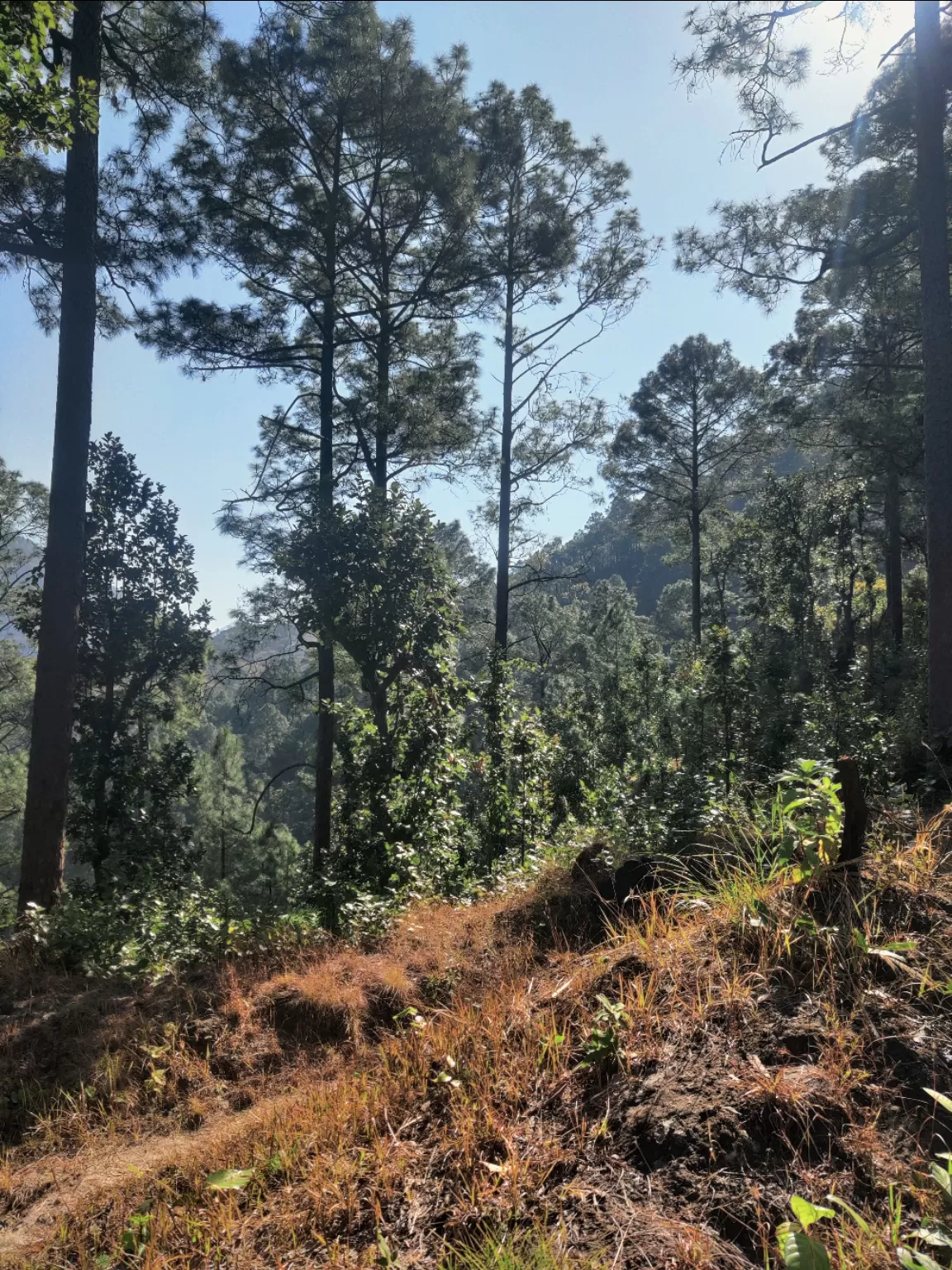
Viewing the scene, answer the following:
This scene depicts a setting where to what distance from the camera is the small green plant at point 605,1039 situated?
2.29 m

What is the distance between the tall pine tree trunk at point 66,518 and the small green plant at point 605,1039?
6.17 meters

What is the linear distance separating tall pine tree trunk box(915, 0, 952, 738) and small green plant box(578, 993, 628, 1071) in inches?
233

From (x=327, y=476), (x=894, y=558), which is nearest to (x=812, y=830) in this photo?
(x=327, y=476)

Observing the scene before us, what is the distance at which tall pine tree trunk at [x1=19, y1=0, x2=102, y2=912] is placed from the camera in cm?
664

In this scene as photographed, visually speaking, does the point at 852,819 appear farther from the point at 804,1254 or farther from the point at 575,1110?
the point at 804,1254

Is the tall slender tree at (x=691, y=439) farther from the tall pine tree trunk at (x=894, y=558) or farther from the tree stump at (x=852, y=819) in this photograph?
the tree stump at (x=852, y=819)

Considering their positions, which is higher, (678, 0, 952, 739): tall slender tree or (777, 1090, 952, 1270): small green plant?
(678, 0, 952, 739): tall slender tree

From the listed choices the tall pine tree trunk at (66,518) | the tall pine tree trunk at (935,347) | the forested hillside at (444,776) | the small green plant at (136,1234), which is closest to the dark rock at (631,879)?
the forested hillside at (444,776)

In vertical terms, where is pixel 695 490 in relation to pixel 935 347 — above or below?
above

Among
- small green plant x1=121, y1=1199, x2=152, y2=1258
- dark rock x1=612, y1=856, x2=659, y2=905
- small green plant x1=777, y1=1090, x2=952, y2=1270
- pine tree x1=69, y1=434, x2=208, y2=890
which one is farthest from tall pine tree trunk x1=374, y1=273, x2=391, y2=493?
small green plant x1=777, y1=1090, x2=952, y2=1270

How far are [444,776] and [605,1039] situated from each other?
4890 millimetres

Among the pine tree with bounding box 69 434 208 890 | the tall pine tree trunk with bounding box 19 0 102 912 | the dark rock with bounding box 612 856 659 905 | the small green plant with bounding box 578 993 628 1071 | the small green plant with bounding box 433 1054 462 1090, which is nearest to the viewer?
the small green plant with bounding box 578 993 628 1071

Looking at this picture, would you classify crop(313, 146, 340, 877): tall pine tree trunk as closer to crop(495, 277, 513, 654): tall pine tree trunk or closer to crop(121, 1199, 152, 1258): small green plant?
crop(495, 277, 513, 654): tall pine tree trunk

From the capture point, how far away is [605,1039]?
7.61ft
